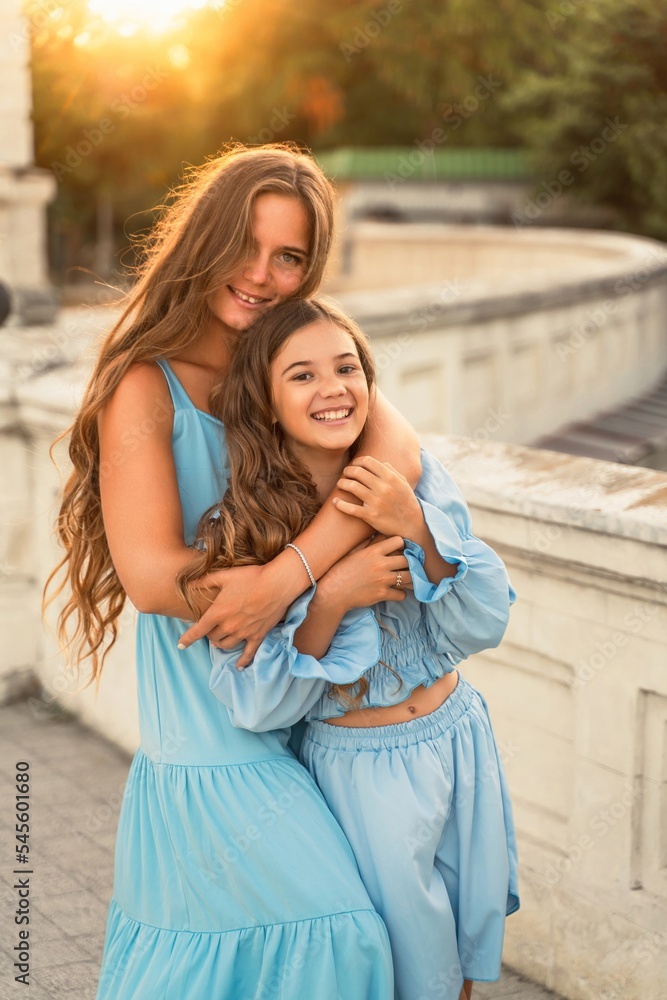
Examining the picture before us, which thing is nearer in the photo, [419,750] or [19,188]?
[419,750]

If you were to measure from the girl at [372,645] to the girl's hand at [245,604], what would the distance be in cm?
3

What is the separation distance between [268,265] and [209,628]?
25.6 inches

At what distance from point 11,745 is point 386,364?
3.61 m

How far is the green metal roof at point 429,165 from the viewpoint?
24594mm

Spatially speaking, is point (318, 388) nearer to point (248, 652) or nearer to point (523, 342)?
point (248, 652)

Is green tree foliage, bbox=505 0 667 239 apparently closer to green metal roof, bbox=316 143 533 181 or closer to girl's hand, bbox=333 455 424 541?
green metal roof, bbox=316 143 533 181

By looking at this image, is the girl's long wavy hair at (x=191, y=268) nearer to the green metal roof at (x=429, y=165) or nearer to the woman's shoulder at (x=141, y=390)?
the woman's shoulder at (x=141, y=390)

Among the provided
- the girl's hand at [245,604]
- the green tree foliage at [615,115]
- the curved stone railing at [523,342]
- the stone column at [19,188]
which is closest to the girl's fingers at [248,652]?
the girl's hand at [245,604]

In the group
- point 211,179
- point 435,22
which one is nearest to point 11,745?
point 211,179

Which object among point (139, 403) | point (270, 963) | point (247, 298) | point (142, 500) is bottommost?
point (270, 963)

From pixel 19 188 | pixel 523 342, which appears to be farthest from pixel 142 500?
pixel 19 188

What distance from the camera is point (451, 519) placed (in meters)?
2.25

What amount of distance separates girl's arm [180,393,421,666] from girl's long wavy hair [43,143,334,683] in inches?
12.9

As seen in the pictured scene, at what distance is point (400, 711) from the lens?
2221 millimetres
